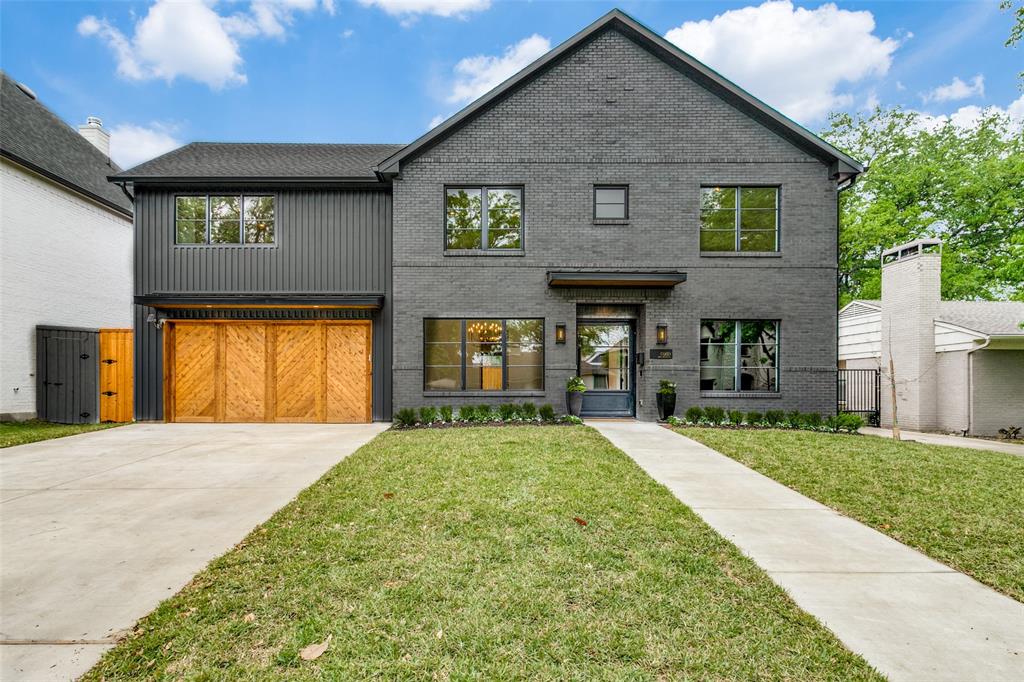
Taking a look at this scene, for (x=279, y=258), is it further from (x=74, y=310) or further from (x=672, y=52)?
(x=672, y=52)

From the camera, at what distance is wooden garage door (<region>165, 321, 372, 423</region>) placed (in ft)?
36.3

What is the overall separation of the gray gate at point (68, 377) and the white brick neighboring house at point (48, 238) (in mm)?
285

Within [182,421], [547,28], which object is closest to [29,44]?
[182,421]

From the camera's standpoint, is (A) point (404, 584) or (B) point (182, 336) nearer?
(A) point (404, 584)

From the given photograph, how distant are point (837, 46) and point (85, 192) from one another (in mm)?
29428

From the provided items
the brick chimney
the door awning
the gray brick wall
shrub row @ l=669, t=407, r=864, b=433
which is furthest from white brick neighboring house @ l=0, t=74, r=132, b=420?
the brick chimney

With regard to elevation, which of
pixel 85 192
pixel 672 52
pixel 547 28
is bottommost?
pixel 85 192

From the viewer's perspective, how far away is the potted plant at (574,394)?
10.5 meters

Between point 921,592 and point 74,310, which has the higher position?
Result: point 74,310

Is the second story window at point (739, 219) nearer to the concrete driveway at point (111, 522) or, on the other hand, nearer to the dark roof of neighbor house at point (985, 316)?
the dark roof of neighbor house at point (985, 316)

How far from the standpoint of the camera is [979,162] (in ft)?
73.9

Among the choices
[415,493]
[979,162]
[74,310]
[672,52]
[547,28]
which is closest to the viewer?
[415,493]

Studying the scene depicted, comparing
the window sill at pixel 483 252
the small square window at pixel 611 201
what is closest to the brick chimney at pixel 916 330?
the small square window at pixel 611 201

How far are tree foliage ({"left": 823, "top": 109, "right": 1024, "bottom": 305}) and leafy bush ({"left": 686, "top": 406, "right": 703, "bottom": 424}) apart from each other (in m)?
18.1
